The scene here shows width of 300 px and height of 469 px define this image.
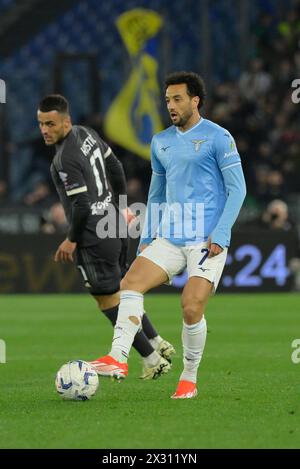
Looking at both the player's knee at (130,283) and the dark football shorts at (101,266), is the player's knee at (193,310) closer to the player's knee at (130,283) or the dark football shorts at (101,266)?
the player's knee at (130,283)

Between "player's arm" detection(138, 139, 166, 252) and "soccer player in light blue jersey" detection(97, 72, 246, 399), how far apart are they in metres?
0.10

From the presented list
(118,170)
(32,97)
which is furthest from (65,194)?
(32,97)

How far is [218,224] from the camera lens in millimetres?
7832

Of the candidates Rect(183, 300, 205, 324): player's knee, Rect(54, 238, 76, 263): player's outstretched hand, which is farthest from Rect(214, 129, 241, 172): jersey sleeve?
Rect(54, 238, 76, 263): player's outstretched hand

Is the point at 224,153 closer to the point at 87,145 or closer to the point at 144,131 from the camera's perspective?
the point at 87,145

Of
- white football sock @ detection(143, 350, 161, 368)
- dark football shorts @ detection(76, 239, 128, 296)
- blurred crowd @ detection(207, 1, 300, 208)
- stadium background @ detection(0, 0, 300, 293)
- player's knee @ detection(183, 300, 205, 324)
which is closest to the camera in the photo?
player's knee @ detection(183, 300, 205, 324)

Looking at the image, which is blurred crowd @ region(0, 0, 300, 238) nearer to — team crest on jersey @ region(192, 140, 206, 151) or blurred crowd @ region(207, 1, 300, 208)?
blurred crowd @ region(207, 1, 300, 208)

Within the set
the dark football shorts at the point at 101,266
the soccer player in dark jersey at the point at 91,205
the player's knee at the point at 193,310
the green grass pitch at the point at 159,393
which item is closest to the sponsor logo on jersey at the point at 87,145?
the soccer player in dark jersey at the point at 91,205

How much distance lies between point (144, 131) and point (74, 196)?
1273 cm

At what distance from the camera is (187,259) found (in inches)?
317

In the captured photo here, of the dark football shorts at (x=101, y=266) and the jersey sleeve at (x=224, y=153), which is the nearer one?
the jersey sleeve at (x=224, y=153)

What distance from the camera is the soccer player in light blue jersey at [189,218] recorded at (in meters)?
7.89

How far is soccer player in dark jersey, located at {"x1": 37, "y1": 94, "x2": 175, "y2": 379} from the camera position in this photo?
9141 millimetres
